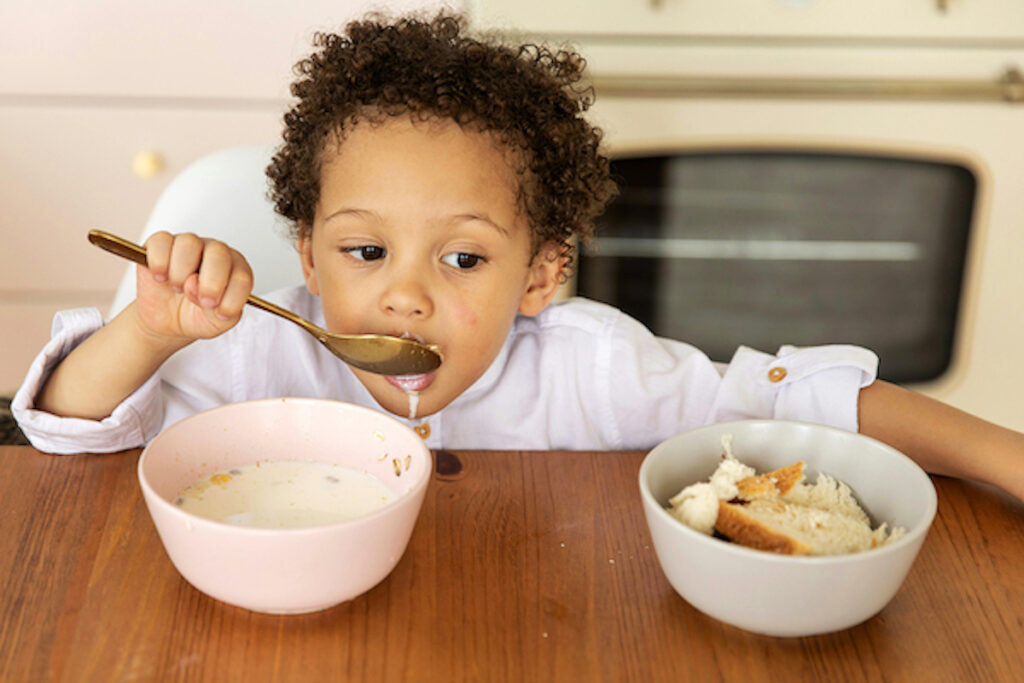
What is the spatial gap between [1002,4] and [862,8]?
0.75ft

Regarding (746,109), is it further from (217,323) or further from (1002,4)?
(217,323)

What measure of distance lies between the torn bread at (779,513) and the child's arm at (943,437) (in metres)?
0.16

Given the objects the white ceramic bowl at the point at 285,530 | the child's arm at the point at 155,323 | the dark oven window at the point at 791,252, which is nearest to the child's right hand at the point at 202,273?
the child's arm at the point at 155,323

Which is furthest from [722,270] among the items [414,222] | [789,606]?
[789,606]

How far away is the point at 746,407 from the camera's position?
3.23ft

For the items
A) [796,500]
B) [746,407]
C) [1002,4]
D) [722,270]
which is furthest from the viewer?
[722,270]

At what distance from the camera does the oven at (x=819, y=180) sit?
A: 170 cm

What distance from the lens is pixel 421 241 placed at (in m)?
0.89

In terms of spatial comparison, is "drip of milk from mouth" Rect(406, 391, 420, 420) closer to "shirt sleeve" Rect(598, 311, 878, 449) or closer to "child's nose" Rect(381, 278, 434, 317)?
"child's nose" Rect(381, 278, 434, 317)

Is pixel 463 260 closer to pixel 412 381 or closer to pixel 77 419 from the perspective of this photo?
pixel 412 381

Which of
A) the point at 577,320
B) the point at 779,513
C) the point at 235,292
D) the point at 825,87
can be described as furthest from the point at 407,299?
the point at 825,87

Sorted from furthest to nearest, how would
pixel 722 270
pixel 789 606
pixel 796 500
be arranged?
pixel 722 270 < pixel 796 500 < pixel 789 606

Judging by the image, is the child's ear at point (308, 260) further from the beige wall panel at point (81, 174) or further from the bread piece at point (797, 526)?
the beige wall panel at point (81, 174)

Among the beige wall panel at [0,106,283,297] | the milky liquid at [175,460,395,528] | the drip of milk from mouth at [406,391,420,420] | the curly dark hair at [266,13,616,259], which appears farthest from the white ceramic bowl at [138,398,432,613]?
the beige wall panel at [0,106,283,297]
